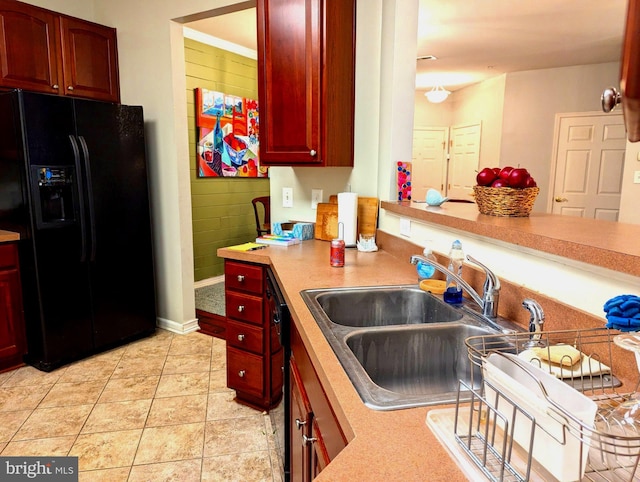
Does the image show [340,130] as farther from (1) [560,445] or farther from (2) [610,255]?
(1) [560,445]

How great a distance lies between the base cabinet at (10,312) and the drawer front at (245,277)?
1.50m

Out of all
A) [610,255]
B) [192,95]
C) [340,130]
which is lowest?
A: [610,255]

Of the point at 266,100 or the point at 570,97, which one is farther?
the point at 570,97

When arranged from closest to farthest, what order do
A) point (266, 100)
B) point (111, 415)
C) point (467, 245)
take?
point (467, 245) < point (111, 415) < point (266, 100)

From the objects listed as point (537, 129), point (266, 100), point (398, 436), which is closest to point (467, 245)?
point (398, 436)

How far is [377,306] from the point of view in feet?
5.28

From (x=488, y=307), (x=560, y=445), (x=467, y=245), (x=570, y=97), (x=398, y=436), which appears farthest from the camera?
(x=570, y=97)

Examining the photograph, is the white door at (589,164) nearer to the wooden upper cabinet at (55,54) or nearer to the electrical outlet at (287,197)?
the electrical outlet at (287,197)

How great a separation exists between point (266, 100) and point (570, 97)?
4.80 metres

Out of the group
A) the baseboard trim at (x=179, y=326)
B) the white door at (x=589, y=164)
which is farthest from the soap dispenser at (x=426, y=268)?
the white door at (x=589, y=164)

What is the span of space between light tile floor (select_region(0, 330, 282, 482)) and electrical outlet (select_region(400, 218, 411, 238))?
119 cm

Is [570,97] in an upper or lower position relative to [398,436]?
upper

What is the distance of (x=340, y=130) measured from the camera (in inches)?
94.2

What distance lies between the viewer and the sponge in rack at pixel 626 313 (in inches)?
26.7
